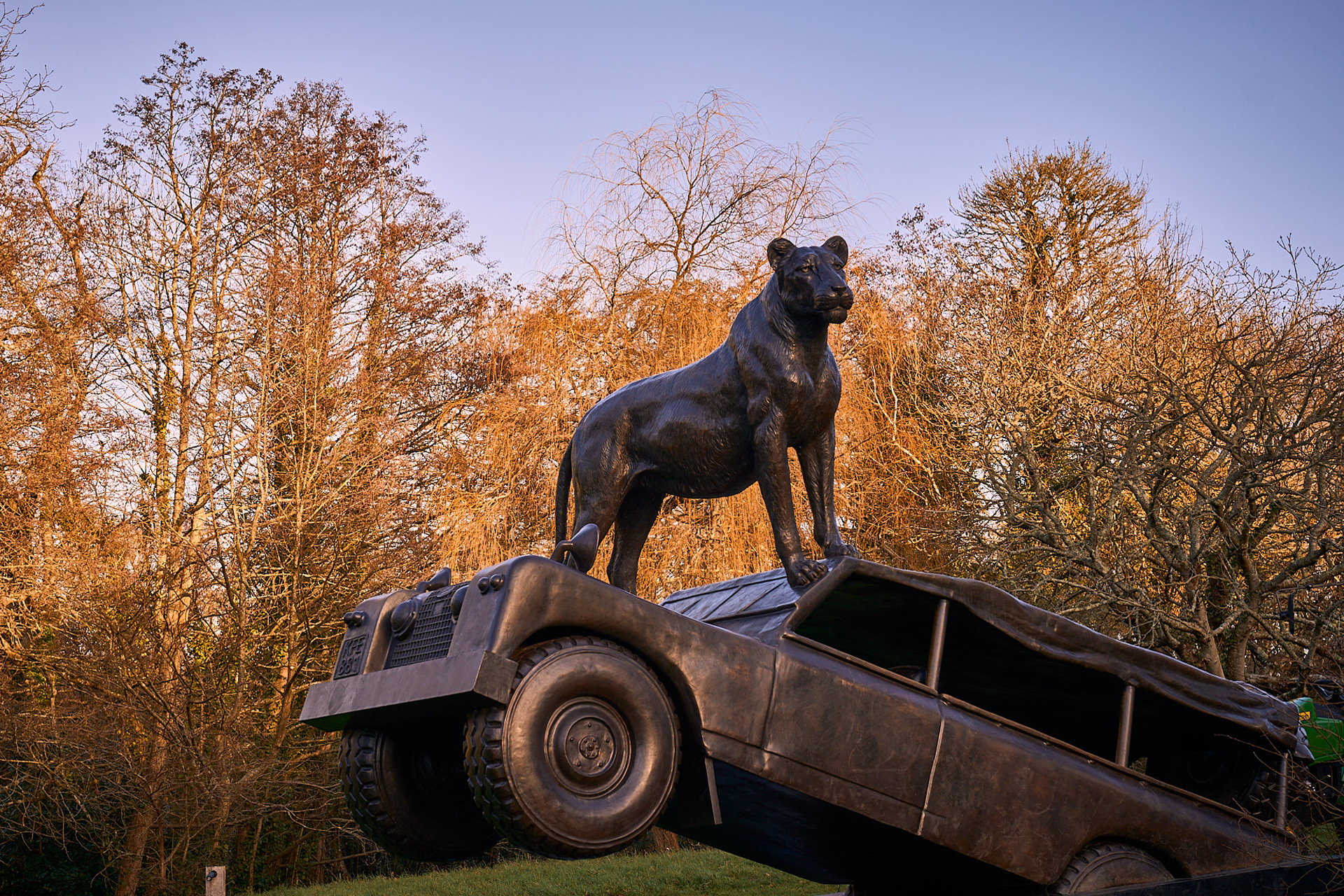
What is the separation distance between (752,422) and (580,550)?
118cm

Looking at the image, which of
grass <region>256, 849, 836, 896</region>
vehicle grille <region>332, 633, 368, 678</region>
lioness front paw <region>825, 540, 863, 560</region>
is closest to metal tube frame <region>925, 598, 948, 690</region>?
lioness front paw <region>825, 540, 863, 560</region>

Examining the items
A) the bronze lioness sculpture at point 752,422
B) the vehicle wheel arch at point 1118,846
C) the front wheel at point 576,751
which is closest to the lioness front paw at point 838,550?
the bronze lioness sculpture at point 752,422

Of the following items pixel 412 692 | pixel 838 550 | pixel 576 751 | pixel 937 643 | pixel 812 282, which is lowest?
pixel 576 751

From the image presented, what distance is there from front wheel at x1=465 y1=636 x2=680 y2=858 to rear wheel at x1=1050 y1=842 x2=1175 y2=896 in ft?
7.14

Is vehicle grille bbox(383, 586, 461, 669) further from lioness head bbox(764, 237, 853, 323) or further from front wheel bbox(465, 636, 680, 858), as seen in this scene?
lioness head bbox(764, 237, 853, 323)

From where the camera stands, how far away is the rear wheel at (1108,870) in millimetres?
5391

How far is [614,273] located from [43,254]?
9.01 m

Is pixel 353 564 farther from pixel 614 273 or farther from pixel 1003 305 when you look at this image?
pixel 1003 305

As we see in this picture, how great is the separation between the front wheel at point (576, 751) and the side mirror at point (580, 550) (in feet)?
1.47

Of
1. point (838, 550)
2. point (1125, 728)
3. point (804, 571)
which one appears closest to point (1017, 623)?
point (1125, 728)

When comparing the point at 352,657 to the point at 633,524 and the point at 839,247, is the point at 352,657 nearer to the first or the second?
the point at 633,524

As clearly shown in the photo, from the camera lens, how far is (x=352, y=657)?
4.98 metres

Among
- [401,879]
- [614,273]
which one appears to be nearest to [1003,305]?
[614,273]

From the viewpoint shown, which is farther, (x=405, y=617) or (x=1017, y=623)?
(x=1017, y=623)
